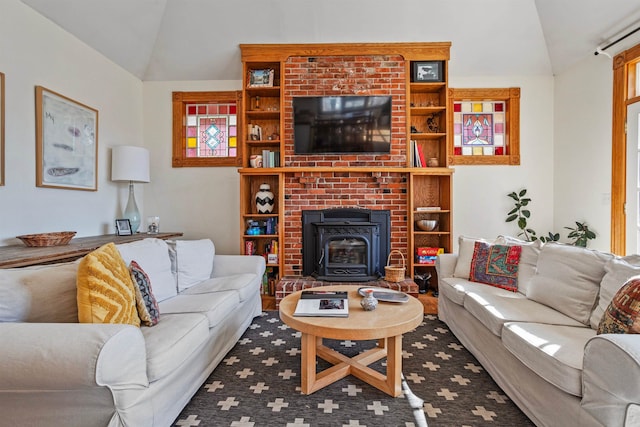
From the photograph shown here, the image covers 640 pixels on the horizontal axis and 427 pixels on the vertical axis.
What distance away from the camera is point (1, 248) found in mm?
2270

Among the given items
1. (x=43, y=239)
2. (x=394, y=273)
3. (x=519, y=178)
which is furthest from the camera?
(x=519, y=178)

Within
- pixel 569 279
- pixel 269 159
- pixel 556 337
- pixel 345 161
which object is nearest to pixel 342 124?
pixel 345 161

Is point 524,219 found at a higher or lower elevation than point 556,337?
higher

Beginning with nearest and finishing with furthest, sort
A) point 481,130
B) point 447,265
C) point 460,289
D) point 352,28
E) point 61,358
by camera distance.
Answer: point 61,358, point 460,289, point 447,265, point 352,28, point 481,130

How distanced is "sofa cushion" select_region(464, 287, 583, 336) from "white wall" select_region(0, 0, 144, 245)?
346 centimetres

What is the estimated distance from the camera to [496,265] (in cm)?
252

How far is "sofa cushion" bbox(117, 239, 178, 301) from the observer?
2039mm

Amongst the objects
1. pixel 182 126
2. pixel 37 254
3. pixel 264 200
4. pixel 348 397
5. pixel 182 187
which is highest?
pixel 182 126

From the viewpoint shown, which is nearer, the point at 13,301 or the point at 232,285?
the point at 13,301

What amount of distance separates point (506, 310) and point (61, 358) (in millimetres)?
2216

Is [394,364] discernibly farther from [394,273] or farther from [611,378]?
[394,273]

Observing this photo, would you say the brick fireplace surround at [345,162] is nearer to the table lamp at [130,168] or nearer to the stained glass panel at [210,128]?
the stained glass panel at [210,128]

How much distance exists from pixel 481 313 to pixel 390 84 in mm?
2711

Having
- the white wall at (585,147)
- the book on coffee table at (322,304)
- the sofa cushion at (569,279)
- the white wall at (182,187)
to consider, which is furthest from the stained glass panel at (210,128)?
the white wall at (585,147)
